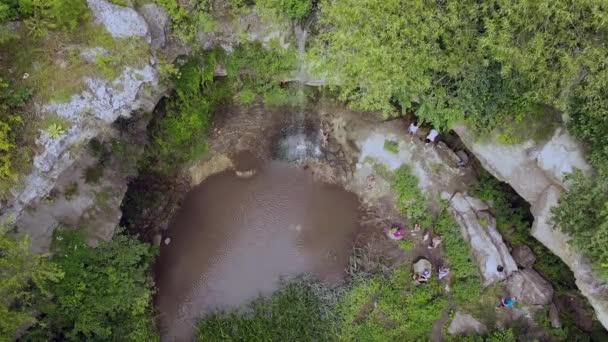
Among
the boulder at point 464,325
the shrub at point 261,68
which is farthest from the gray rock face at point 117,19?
the boulder at point 464,325

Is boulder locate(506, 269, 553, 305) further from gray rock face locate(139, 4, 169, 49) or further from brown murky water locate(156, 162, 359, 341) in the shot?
gray rock face locate(139, 4, 169, 49)

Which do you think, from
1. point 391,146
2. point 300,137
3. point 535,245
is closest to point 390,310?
point 535,245

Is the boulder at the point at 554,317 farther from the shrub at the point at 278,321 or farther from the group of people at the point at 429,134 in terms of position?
the shrub at the point at 278,321

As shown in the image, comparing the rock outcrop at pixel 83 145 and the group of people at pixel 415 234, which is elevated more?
the rock outcrop at pixel 83 145

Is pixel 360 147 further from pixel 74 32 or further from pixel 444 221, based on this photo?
pixel 74 32

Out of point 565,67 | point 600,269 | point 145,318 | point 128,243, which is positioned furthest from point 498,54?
point 145,318

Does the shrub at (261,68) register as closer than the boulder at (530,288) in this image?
Yes
